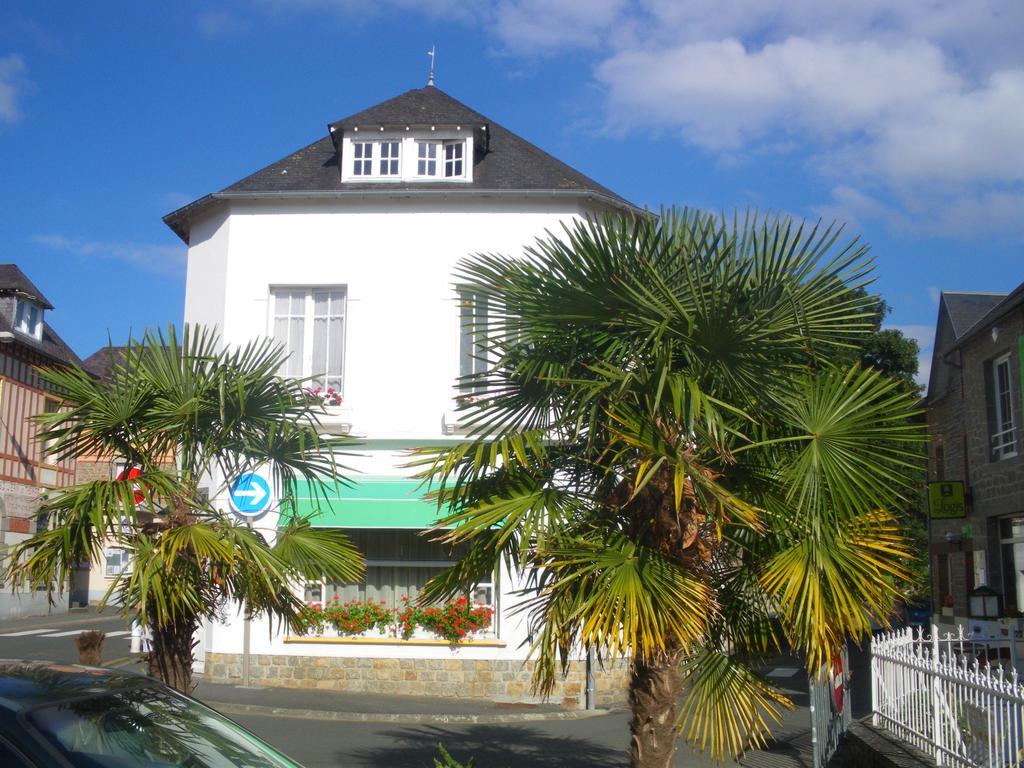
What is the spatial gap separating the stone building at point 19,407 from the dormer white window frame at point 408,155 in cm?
1729

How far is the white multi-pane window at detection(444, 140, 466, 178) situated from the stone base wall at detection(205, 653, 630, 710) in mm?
8118

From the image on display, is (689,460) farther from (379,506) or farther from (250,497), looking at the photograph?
(250,497)

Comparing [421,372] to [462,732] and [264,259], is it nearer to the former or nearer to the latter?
[264,259]

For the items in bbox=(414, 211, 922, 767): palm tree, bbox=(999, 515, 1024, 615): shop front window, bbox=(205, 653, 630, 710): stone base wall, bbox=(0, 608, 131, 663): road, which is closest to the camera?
bbox=(414, 211, 922, 767): palm tree

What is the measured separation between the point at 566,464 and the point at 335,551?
2116mm

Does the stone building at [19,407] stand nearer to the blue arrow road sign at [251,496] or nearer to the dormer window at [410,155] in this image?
the dormer window at [410,155]

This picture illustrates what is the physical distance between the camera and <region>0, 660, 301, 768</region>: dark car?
11.8ft

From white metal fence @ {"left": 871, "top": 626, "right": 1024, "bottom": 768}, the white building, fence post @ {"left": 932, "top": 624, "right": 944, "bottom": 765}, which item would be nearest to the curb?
the white building

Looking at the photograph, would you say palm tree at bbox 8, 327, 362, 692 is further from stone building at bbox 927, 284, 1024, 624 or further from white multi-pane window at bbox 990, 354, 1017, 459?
white multi-pane window at bbox 990, 354, 1017, 459

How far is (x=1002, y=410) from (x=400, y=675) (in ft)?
40.7

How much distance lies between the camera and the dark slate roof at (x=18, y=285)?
3266 cm

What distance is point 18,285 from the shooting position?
32875 millimetres

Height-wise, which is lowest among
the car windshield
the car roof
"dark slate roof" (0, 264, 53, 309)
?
the car windshield

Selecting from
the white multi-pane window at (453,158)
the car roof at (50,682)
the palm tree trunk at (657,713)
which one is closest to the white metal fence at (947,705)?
the palm tree trunk at (657,713)
